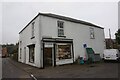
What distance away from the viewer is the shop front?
54.6 feet

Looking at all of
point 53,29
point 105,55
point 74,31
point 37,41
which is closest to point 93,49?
point 105,55

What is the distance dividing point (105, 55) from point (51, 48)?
764 centimetres

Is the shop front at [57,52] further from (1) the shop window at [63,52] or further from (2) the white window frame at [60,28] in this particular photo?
(2) the white window frame at [60,28]

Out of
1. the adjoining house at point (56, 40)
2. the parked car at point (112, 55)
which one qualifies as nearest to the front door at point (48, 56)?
the adjoining house at point (56, 40)

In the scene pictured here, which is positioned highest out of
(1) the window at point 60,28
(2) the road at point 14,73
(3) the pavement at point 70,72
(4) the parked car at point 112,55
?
(1) the window at point 60,28

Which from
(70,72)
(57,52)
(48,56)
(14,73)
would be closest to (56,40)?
(57,52)

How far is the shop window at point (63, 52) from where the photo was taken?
697 inches

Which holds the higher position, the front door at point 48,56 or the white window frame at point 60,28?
the white window frame at point 60,28

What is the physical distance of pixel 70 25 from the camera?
19625mm

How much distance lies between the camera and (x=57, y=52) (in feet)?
57.4

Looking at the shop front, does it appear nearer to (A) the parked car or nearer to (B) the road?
(B) the road

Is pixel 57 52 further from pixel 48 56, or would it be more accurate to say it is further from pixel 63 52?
pixel 48 56

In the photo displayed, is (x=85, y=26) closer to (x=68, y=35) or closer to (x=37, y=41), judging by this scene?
(x=68, y=35)

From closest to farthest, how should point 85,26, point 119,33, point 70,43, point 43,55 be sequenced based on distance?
1. point 43,55
2. point 70,43
3. point 85,26
4. point 119,33
